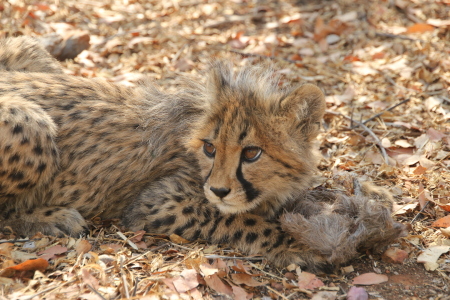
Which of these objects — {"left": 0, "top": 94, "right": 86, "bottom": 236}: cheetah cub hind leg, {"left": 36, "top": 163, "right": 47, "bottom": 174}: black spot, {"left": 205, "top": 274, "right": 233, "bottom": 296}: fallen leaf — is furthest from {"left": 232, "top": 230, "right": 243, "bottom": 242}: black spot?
{"left": 36, "top": 163, "right": 47, "bottom": 174}: black spot

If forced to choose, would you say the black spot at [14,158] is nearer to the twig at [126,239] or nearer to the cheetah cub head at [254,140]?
the twig at [126,239]

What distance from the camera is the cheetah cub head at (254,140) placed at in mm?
3619

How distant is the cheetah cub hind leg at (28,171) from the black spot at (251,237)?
134 cm

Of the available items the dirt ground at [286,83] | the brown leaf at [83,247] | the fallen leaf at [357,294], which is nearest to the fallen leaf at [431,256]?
the dirt ground at [286,83]

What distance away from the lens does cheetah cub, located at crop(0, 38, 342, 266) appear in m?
3.69

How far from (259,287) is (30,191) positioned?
6.61ft

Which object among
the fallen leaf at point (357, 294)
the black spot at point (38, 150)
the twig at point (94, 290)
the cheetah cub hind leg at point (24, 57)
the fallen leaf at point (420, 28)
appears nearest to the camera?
the twig at point (94, 290)

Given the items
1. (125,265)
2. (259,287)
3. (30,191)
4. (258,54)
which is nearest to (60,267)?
(125,265)

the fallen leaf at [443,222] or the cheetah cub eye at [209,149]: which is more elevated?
the cheetah cub eye at [209,149]

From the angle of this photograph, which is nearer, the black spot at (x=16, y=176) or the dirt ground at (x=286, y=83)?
the dirt ground at (x=286, y=83)

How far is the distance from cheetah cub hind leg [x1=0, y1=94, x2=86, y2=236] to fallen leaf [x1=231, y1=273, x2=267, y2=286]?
4.55 ft

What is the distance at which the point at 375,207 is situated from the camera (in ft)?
12.1

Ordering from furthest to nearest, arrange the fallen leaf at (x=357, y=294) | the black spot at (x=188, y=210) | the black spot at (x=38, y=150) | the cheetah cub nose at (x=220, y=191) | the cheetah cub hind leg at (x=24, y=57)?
the cheetah cub hind leg at (x=24, y=57) → the black spot at (x=188, y=210) → the black spot at (x=38, y=150) → the cheetah cub nose at (x=220, y=191) → the fallen leaf at (x=357, y=294)

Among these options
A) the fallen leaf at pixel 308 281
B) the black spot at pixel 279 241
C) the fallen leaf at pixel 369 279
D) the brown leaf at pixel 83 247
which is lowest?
the fallen leaf at pixel 369 279
